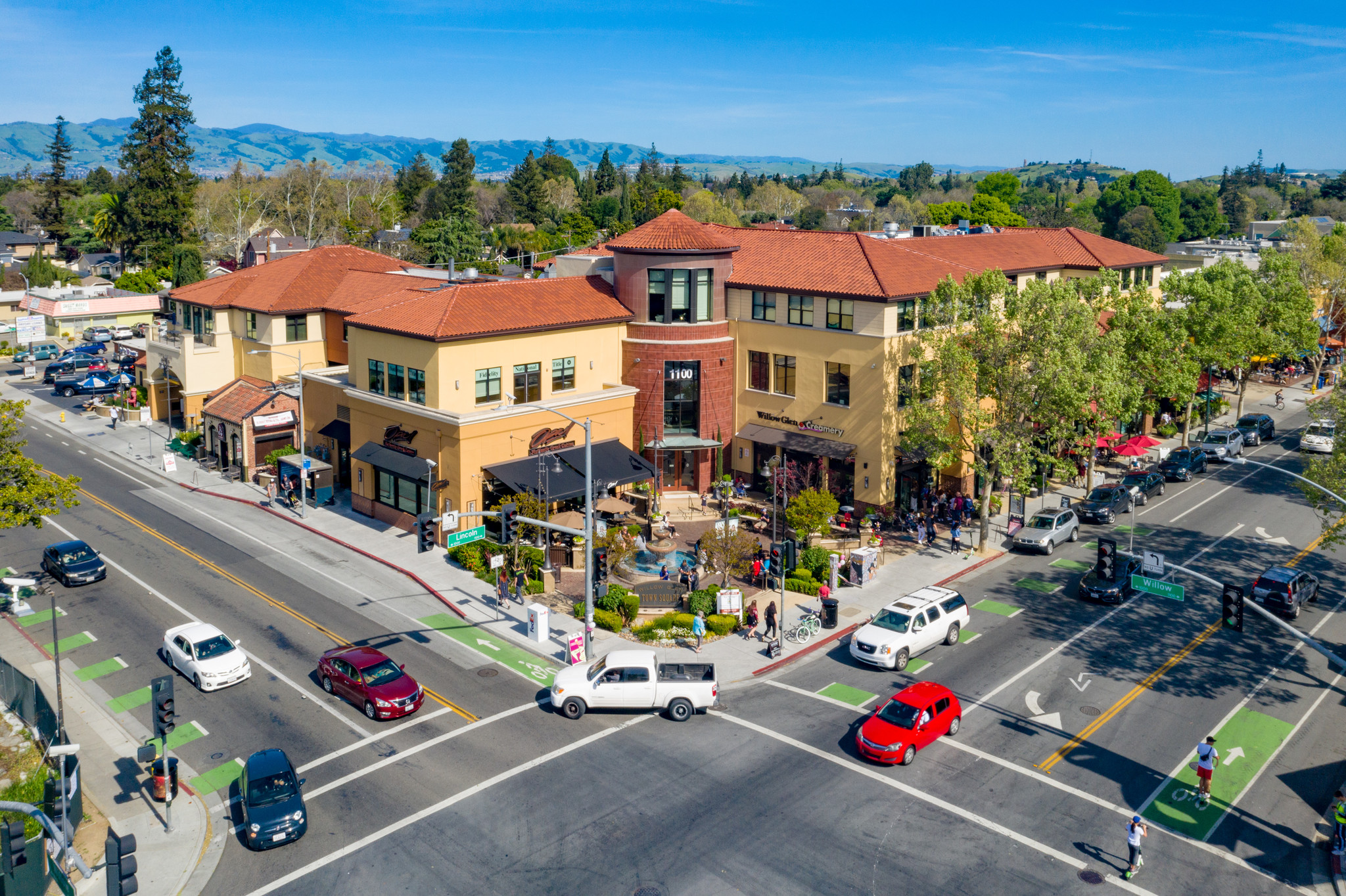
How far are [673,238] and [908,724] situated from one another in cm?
3021

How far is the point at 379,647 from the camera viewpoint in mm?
33969

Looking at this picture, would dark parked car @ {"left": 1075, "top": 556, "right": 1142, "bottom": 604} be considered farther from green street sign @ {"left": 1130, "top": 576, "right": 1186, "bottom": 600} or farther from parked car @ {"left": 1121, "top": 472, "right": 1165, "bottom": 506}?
parked car @ {"left": 1121, "top": 472, "right": 1165, "bottom": 506}

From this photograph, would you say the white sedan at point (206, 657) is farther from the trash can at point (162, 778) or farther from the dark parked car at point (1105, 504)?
the dark parked car at point (1105, 504)

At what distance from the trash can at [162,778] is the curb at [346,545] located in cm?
1366

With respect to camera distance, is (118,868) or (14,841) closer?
(14,841)

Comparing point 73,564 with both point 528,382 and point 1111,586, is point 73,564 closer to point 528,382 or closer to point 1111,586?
point 528,382

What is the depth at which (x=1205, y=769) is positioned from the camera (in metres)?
24.7

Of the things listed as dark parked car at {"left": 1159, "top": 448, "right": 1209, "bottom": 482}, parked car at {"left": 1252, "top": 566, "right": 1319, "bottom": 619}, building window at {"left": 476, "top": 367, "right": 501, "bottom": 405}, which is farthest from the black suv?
building window at {"left": 476, "top": 367, "right": 501, "bottom": 405}

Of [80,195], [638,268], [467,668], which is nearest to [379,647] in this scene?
[467,668]

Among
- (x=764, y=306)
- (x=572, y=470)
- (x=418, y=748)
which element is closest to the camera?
(x=418, y=748)

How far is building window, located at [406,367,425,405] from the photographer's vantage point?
44.2 meters

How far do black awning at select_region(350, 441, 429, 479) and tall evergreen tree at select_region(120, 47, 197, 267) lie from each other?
80.2 metres

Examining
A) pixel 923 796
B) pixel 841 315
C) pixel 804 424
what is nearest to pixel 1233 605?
pixel 923 796

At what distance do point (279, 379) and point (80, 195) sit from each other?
481 feet
